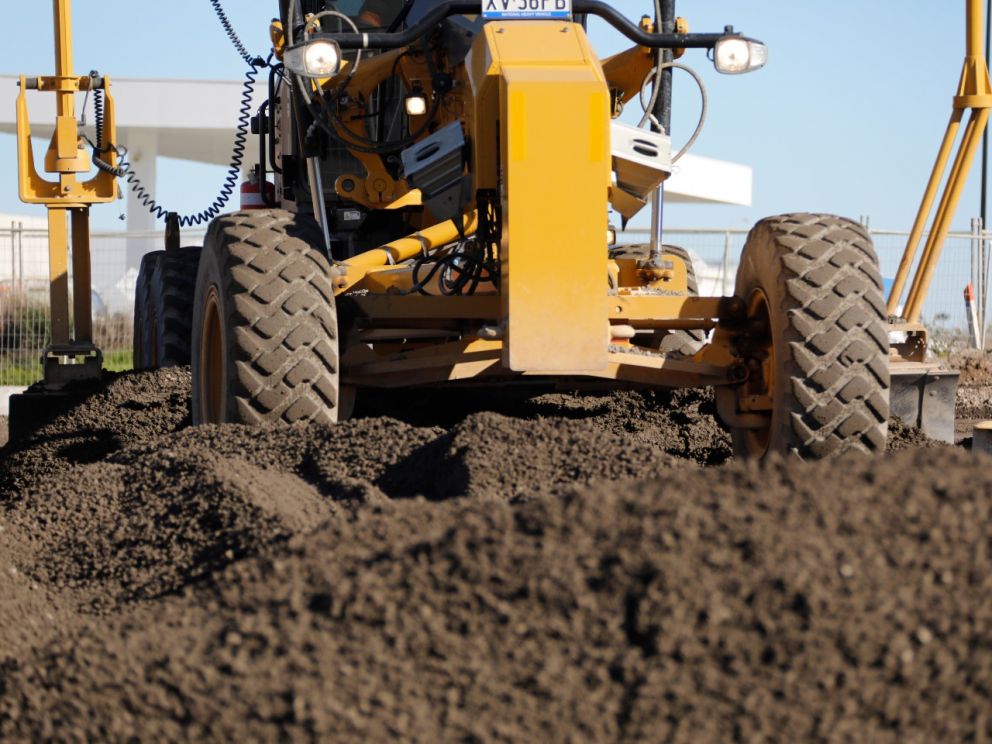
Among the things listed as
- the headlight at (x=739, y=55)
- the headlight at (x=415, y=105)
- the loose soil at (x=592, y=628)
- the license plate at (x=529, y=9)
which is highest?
the license plate at (x=529, y=9)

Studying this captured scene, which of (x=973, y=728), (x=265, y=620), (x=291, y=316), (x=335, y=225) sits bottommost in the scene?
(x=973, y=728)

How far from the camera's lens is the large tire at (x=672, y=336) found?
768 centimetres

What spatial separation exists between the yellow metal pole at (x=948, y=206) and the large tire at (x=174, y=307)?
4492mm

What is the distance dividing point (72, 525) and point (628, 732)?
245 centimetres

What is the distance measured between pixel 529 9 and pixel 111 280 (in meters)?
11.8

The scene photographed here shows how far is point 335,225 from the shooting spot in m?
7.22

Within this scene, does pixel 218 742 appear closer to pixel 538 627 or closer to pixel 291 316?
pixel 538 627

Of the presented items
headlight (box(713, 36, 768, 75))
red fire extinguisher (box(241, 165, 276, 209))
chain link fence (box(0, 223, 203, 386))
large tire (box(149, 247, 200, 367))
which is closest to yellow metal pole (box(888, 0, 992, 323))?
headlight (box(713, 36, 768, 75))

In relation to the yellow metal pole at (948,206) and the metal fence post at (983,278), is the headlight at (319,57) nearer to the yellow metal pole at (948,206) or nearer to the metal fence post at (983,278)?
the yellow metal pole at (948,206)

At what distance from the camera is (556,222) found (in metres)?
4.87

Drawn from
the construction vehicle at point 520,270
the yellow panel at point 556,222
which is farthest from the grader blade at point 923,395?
the yellow panel at point 556,222

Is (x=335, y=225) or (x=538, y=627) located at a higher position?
(x=335, y=225)

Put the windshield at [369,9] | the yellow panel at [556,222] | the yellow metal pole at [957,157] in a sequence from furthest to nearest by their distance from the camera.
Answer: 1. the yellow metal pole at [957,157]
2. the windshield at [369,9]
3. the yellow panel at [556,222]

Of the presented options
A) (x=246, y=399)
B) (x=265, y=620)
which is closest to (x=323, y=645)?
(x=265, y=620)
